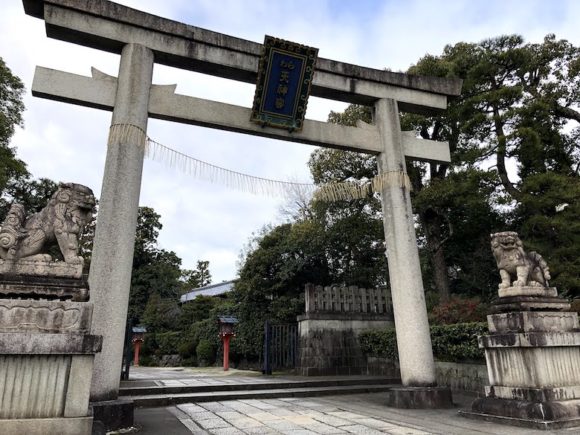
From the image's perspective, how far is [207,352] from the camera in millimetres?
17797

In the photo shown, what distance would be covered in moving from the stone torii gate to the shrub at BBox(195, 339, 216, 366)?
41.7ft

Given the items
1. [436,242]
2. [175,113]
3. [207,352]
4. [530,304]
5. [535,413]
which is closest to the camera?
[535,413]

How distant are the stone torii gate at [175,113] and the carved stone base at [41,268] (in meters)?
1.24

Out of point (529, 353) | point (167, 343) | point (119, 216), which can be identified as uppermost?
point (119, 216)

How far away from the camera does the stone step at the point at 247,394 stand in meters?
6.73

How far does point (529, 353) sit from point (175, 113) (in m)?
6.17

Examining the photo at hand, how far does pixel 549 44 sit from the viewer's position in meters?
12.8

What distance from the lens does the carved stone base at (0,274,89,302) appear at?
12.5ft

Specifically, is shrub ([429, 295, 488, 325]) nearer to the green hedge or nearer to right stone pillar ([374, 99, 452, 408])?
the green hedge

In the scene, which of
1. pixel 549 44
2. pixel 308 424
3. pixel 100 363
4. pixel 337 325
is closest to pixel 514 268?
pixel 308 424

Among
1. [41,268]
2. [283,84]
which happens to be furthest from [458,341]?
[41,268]

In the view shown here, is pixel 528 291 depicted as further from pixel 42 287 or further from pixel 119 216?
pixel 42 287

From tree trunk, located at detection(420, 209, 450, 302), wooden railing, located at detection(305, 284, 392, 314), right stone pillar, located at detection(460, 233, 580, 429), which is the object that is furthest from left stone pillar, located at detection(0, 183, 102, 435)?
tree trunk, located at detection(420, 209, 450, 302)

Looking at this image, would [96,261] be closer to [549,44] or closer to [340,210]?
[340,210]
